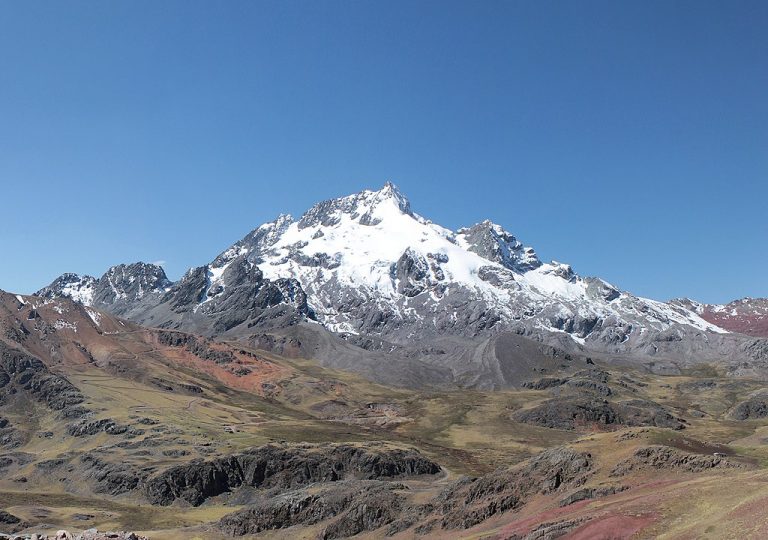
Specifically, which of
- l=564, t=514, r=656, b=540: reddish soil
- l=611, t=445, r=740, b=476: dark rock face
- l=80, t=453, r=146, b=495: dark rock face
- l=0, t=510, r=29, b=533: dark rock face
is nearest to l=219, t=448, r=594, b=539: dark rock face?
l=611, t=445, r=740, b=476: dark rock face

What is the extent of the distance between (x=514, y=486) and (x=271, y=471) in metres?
99.3

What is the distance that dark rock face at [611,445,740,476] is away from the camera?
7350 cm

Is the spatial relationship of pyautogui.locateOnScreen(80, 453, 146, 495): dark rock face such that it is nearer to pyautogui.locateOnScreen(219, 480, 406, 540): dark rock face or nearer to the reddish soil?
pyautogui.locateOnScreen(219, 480, 406, 540): dark rock face

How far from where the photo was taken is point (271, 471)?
168 meters

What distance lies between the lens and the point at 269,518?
108m

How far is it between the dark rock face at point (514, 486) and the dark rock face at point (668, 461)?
5259 mm

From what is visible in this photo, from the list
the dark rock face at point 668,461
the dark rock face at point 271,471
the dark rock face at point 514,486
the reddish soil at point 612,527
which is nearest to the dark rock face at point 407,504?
the dark rock face at point 514,486

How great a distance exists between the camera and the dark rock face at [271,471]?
16388 cm

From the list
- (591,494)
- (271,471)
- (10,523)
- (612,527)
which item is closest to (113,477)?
(271,471)

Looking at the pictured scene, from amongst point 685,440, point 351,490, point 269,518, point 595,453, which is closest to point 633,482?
point 595,453

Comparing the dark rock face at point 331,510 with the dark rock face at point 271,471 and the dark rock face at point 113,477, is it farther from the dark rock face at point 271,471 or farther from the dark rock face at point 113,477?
the dark rock face at point 113,477

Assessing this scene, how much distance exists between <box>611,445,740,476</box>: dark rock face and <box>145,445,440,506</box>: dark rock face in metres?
101

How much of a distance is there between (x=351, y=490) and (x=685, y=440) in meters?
53.9

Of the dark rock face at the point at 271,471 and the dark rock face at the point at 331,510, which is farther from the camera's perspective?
the dark rock face at the point at 271,471
